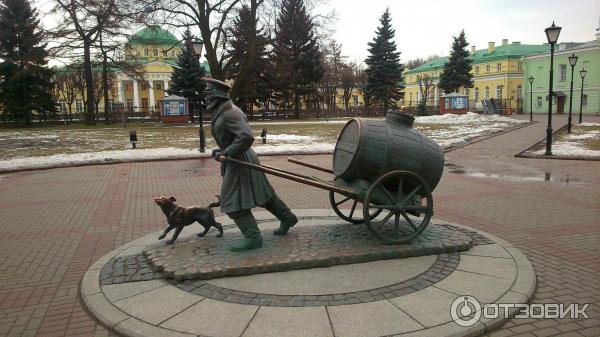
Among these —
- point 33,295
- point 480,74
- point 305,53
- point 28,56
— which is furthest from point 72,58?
point 480,74

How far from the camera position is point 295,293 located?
436 centimetres

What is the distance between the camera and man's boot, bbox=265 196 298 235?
5795mm

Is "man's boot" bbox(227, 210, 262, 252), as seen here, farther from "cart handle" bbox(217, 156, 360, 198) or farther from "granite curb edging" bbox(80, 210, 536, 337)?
"granite curb edging" bbox(80, 210, 536, 337)

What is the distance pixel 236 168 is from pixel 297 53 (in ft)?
158

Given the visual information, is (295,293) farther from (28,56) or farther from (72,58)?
(28,56)

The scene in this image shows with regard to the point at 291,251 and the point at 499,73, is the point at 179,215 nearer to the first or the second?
A: the point at 291,251

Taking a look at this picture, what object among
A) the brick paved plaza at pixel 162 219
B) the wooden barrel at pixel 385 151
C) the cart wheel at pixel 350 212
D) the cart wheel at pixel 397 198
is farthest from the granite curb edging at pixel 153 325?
the cart wheel at pixel 350 212

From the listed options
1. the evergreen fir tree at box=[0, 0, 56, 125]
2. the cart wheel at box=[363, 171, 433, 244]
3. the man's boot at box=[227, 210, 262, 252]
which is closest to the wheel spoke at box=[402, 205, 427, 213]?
the cart wheel at box=[363, 171, 433, 244]

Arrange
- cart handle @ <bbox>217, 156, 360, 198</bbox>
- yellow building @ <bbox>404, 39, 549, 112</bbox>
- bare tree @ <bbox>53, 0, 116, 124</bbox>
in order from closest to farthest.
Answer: cart handle @ <bbox>217, 156, 360, 198</bbox>
bare tree @ <bbox>53, 0, 116, 124</bbox>
yellow building @ <bbox>404, 39, 549, 112</bbox>

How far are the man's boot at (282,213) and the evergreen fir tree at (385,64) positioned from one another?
51969mm

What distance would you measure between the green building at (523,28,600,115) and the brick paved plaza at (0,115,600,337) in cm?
4739

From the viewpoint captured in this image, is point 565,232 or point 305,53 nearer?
point 565,232

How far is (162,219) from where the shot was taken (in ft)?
26.2

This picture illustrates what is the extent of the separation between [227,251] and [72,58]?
41077mm
